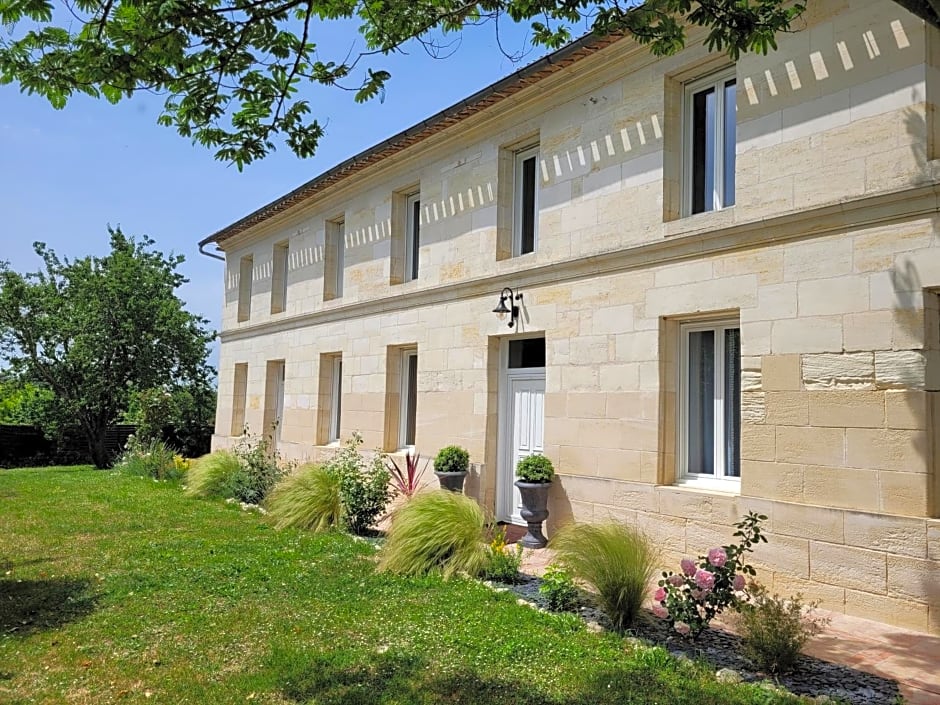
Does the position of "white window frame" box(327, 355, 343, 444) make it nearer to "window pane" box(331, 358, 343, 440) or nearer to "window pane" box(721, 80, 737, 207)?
"window pane" box(331, 358, 343, 440)

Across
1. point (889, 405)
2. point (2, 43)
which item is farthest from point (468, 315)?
point (2, 43)

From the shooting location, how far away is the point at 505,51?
5293mm

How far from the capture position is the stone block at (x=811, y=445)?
19.0 ft

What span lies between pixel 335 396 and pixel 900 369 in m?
9.97

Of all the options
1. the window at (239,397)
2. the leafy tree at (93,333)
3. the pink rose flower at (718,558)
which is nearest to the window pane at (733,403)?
the pink rose flower at (718,558)

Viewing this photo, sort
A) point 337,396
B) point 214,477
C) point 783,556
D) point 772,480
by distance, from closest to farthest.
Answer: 1. point 783,556
2. point 772,480
3. point 214,477
4. point 337,396

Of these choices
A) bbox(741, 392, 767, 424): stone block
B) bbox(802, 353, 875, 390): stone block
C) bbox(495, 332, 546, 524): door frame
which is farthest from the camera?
bbox(495, 332, 546, 524): door frame

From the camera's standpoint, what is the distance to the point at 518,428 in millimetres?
9320

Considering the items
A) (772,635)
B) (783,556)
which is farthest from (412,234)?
(772,635)

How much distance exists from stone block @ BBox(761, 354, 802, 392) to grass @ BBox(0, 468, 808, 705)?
9.07 ft

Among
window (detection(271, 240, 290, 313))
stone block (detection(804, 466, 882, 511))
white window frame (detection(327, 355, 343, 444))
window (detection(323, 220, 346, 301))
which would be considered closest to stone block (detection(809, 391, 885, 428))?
stone block (detection(804, 466, 882, 511))

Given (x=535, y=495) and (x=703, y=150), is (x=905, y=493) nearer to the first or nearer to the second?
(x=535, y=495)

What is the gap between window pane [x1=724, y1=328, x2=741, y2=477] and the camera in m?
6.84

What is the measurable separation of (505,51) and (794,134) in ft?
9.41
